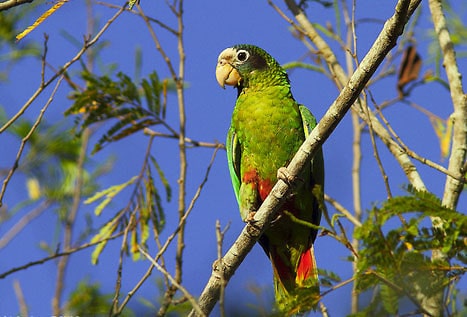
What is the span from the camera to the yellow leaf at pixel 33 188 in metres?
5.55

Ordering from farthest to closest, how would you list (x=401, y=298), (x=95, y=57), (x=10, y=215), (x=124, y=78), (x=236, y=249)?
1. (x=95, y=57)
2. (x=10, y=215)
3. (x=124, y=78)
4. (x=236, y=249)
5. (x=401, y=298)

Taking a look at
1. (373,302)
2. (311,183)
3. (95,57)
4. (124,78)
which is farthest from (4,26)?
(373,302)

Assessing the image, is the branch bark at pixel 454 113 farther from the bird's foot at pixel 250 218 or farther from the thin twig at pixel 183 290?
the thin twig at pixel 183 290

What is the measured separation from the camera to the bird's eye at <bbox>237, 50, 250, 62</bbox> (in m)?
4.73

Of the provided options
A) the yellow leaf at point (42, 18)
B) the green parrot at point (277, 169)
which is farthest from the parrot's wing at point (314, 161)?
the yellow leaf at point (42, 18)

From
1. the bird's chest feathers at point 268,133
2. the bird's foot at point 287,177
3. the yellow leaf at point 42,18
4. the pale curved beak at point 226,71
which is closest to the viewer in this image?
the yellow leaf at point 42,18

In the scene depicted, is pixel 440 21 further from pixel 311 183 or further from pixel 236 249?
pixel 236 249

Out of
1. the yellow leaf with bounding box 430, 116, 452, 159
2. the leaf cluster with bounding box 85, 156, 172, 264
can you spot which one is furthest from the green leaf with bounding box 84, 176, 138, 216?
the yellow leaf with bounding box 430, 116, 452, 159

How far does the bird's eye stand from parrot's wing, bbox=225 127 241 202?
632mm

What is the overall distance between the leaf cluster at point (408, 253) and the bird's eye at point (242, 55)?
2.48 m

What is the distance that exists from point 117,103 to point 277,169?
1333 mm

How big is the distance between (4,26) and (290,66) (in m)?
2.08

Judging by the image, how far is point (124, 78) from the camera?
4668mm

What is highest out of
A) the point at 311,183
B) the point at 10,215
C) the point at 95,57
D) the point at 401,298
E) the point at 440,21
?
the point at 95,57
